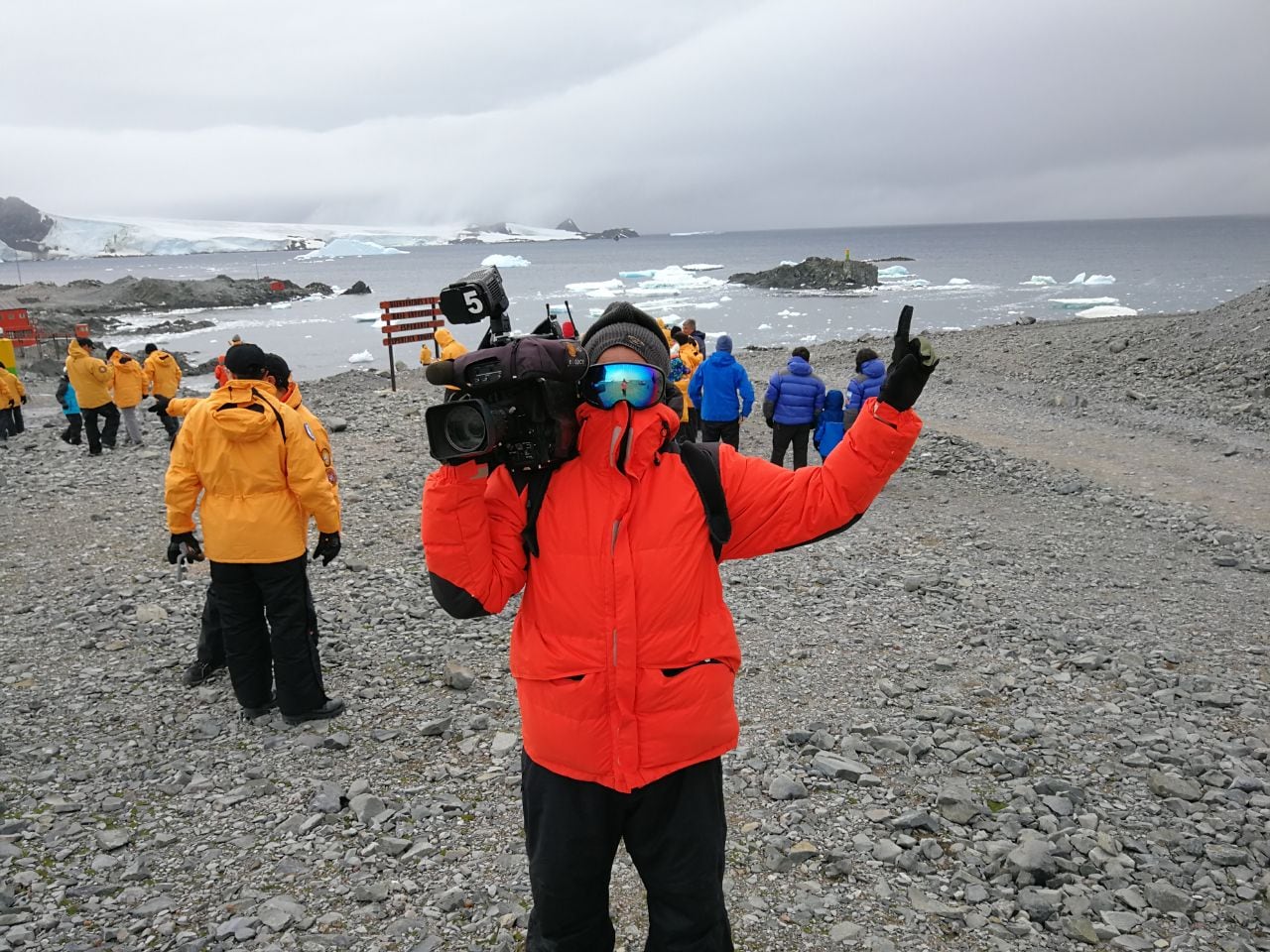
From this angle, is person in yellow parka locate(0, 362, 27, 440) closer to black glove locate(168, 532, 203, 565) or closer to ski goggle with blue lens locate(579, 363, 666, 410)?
black glove locate(168, 532, 203, 565)

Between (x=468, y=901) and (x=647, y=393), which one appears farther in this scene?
(x=468, y=901)

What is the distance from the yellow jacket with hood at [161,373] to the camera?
1444 centimetres

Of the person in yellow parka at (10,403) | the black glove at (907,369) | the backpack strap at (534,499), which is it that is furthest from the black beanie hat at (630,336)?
the person in yellow parka at (10,403)

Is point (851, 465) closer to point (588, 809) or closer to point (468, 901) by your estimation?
point (588, 809)

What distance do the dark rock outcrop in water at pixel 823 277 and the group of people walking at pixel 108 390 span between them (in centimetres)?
5722

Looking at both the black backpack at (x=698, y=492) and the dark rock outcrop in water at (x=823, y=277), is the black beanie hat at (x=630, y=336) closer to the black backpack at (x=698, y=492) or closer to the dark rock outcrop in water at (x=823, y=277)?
the black backpack at (x=698, y=492)

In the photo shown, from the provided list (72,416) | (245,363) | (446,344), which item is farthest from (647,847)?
(72,416)

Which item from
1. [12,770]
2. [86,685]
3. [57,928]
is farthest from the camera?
[86,685]

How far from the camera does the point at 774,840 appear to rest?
13.1ft

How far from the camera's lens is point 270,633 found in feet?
17.4

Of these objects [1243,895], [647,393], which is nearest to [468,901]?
[647,393]

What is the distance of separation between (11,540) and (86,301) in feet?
195

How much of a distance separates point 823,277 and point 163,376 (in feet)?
197

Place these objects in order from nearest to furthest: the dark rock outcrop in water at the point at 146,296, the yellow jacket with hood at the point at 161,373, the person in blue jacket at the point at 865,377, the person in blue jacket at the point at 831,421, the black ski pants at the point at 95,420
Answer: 1. the person in blue jacket at the point at 865,377
2. the person in blue jacket at the point at 831,421
3. the black ski pants at the point at 95,420
4. the yellow jacket with hood at the point at 161,373
5. the dark rock outcrop in water at the point at 146,296
